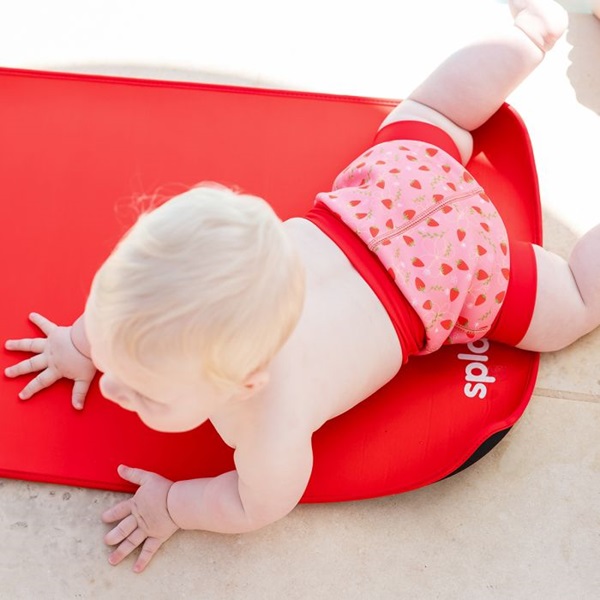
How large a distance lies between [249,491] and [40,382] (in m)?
0.34

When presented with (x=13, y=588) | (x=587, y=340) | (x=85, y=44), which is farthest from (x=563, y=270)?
(x=85, y=44)

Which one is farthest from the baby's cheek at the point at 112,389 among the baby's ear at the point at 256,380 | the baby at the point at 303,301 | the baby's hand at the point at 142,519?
the baby's hand at the point at 142,519

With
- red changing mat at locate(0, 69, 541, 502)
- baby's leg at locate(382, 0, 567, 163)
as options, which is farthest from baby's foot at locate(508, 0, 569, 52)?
red changing mat at locate(0, 69, 541, 502)

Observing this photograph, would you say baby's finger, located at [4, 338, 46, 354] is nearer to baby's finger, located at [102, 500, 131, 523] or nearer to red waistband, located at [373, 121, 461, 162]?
baby's finger, located at [102, 500, 131, 523]

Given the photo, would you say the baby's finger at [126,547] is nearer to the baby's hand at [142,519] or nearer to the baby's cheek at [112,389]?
the baby's hand at [142,519]

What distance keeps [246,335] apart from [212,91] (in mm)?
780

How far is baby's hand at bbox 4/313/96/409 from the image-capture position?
44.2 inches

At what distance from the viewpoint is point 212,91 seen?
1.42 meters

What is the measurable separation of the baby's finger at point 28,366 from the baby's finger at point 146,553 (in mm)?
278

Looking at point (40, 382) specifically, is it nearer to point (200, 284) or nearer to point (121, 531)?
point (121, 531)

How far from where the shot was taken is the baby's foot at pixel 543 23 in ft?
4.27

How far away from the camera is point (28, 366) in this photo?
1142 mm

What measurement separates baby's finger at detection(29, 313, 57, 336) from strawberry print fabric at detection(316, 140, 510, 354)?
409mm

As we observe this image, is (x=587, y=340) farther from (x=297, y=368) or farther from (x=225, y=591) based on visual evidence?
(x=225, y=591)
